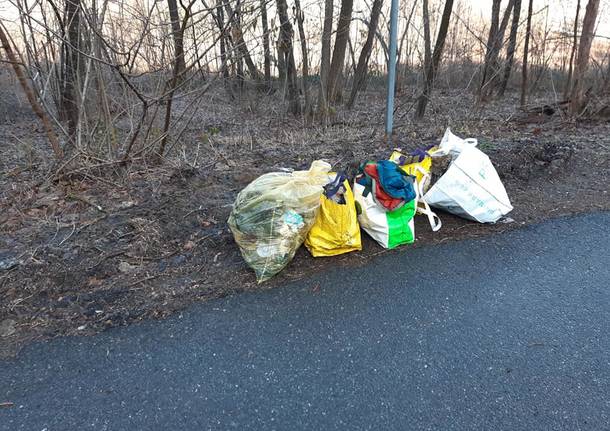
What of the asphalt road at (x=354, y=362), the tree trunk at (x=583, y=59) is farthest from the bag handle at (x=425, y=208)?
the tree trunk at (x=583, y=59)

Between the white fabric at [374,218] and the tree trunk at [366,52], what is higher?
the tree trunk at [366,52]

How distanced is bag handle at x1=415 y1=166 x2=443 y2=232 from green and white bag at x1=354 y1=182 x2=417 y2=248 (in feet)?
0.51

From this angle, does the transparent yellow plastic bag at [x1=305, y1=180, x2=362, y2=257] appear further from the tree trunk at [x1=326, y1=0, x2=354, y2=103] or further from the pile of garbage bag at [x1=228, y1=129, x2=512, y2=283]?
the tree trunk at [x1=326, y1=0, x2=354, y2=103]

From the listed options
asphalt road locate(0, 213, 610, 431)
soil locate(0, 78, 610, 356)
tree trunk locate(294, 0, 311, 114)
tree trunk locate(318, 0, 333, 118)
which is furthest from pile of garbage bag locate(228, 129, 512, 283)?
tree trunk locate(294, 0, 311, 114)

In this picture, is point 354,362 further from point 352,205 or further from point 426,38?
point 426,38

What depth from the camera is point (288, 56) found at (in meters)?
7.45

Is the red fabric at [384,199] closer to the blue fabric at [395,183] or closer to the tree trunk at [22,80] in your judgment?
the blue fabric at [395,183]

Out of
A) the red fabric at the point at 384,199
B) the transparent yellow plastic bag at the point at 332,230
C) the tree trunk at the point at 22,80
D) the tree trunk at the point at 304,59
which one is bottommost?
the transparent yellow plastic bag at the point at 332,230

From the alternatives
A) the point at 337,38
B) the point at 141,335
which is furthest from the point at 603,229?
the point at 337,38

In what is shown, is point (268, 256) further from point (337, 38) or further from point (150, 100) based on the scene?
point (337, 38)

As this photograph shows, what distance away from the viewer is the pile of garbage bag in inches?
101

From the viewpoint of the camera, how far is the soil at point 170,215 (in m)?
2.34

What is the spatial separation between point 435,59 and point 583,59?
2.47 meters

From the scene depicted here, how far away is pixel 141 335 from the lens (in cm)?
210
